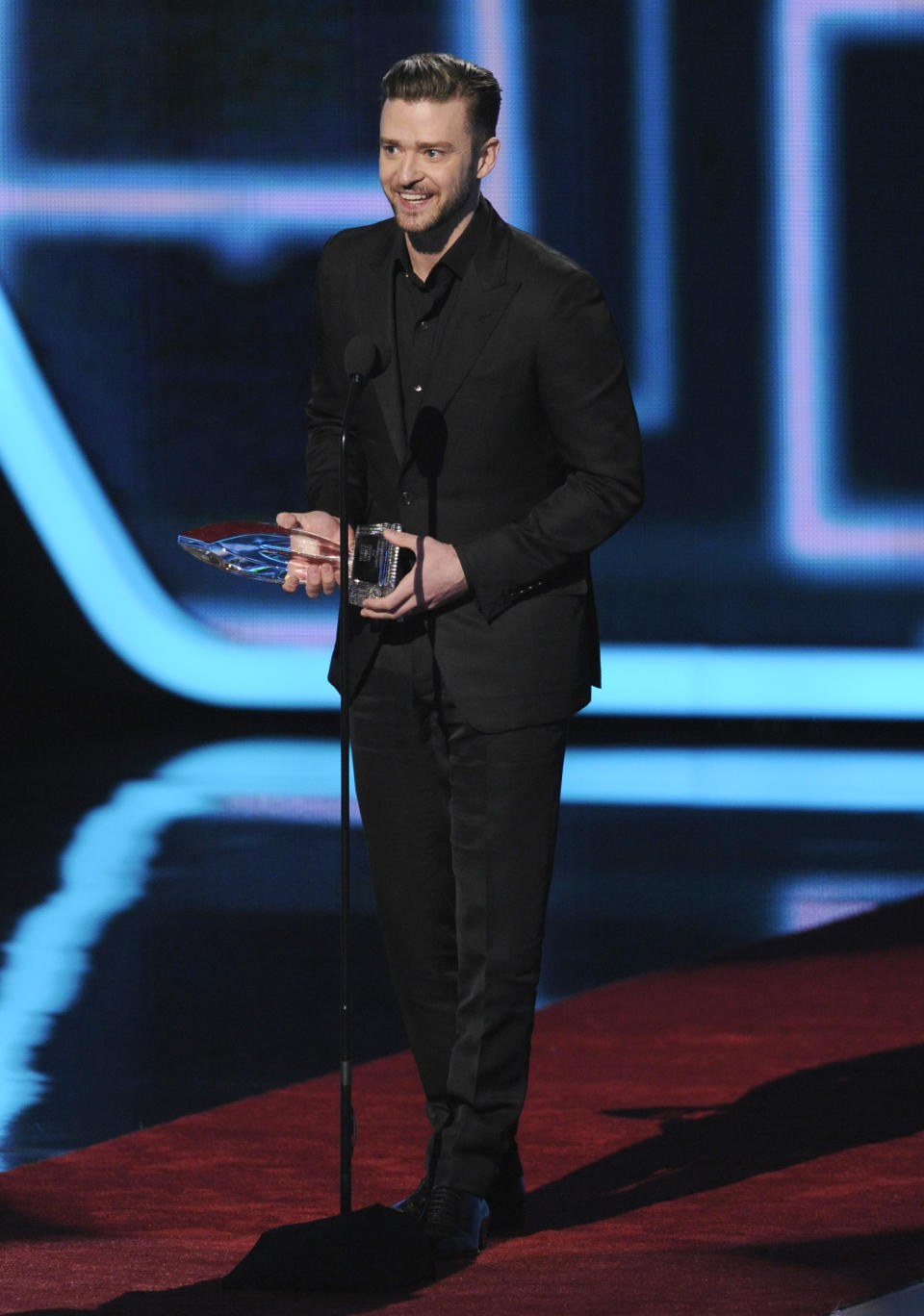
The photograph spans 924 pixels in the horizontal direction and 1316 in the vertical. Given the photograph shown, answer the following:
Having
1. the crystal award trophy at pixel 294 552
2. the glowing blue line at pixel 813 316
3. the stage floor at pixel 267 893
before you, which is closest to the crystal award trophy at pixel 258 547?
the crystal award trophy at pixel 294 552

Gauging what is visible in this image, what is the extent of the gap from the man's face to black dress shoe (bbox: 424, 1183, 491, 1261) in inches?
48.8

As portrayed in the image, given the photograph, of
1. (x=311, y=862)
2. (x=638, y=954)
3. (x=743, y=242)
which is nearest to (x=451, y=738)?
(x=638, y=954)

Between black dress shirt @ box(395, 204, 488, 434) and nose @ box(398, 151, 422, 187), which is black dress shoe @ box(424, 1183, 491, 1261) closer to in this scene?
black dress shirt @ box(395, 204, 488, 434)

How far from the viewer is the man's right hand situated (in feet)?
8.74

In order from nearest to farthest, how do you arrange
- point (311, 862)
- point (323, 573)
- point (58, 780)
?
point (323, 573), point (311, 862), point (58, 780)

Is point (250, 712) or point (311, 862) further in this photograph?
point (250, 712)

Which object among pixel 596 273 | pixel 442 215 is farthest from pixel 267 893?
pixel 596 273

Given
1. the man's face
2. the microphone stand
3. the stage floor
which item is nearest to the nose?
the man's face

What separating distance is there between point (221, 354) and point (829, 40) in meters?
2.84

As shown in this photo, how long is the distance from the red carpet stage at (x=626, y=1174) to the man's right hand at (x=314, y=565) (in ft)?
2.81

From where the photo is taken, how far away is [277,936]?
507 cm

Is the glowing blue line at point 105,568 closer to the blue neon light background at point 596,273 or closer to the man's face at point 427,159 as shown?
the blue neon light background at point 596,273

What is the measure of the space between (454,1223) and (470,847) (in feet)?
1.58

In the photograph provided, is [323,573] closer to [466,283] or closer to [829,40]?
[466,283]
